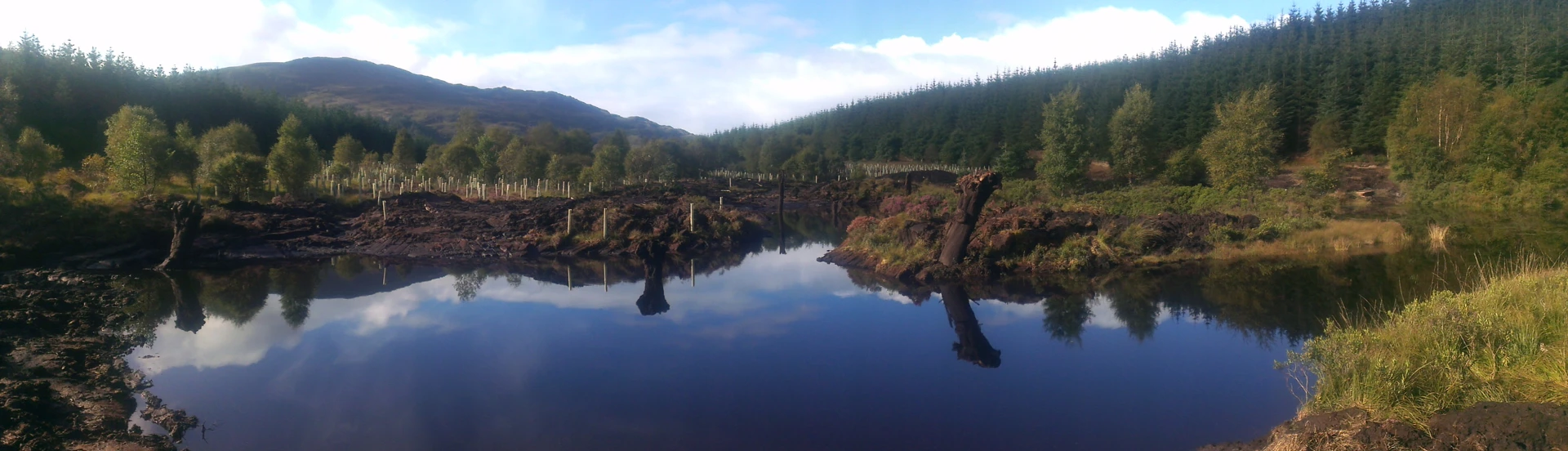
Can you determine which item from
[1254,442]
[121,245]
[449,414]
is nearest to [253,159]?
→ [121,245]

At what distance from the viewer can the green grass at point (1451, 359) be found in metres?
5.73

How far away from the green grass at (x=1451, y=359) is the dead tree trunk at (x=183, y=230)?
26.7 metres

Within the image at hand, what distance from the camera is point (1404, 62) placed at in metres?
55.3

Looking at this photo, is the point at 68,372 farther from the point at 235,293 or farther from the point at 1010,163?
the point at 1010,163

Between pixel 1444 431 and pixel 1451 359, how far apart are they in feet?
4.27

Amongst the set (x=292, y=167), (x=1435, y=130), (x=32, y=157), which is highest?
(x=1435, y=130)

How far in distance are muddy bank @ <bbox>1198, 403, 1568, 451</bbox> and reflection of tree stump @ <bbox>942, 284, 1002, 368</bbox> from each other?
171 inches

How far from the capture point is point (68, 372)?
375 inches

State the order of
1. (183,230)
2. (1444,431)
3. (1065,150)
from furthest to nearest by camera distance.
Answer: (1065,150), (183,230), (1444,431)

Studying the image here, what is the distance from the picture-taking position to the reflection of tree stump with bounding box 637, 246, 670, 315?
49.3 ft

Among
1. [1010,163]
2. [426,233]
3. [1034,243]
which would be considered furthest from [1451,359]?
[1010,163]

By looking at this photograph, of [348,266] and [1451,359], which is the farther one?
[348,266]

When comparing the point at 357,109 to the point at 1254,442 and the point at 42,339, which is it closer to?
the point at 42,339

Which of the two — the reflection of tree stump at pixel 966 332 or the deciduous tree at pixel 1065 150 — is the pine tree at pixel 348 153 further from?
the reflection of tree stump at pixel 966 332
